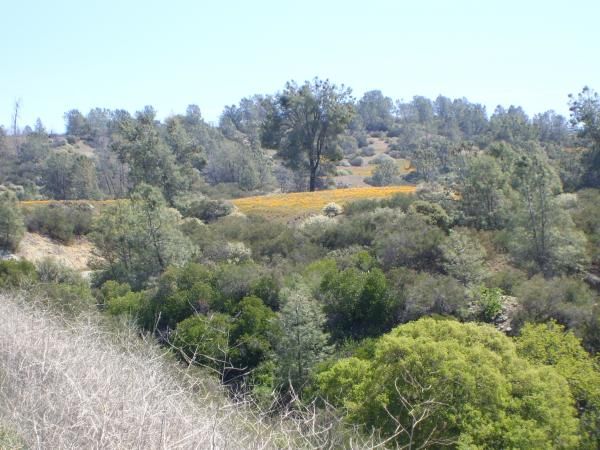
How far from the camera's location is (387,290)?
20109 mm

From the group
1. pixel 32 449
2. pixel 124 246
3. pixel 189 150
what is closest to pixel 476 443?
pixel 32 449

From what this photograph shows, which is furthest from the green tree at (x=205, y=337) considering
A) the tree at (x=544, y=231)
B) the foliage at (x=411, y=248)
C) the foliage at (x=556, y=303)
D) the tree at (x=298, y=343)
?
the tree at (x=544, y=231)

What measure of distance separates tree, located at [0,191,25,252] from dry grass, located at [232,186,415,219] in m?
13.6

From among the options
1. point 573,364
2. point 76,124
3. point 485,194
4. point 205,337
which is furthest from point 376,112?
point 573,364

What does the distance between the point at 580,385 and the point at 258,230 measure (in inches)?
788

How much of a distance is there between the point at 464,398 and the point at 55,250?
30.7m

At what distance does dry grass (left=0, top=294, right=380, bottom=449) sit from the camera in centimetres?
645

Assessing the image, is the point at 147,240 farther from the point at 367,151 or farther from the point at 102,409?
the point at 367,151

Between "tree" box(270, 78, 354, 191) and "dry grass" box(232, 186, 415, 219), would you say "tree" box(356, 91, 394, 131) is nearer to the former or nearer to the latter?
"tree" box(270, 78, 354, 191)

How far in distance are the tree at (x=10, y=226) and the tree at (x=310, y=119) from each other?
2243 centimetres

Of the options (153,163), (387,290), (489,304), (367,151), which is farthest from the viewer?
(367,151)

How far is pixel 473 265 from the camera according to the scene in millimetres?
21141

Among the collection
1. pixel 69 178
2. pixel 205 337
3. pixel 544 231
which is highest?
pixel 69 178

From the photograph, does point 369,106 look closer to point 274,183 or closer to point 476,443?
point 274,183
